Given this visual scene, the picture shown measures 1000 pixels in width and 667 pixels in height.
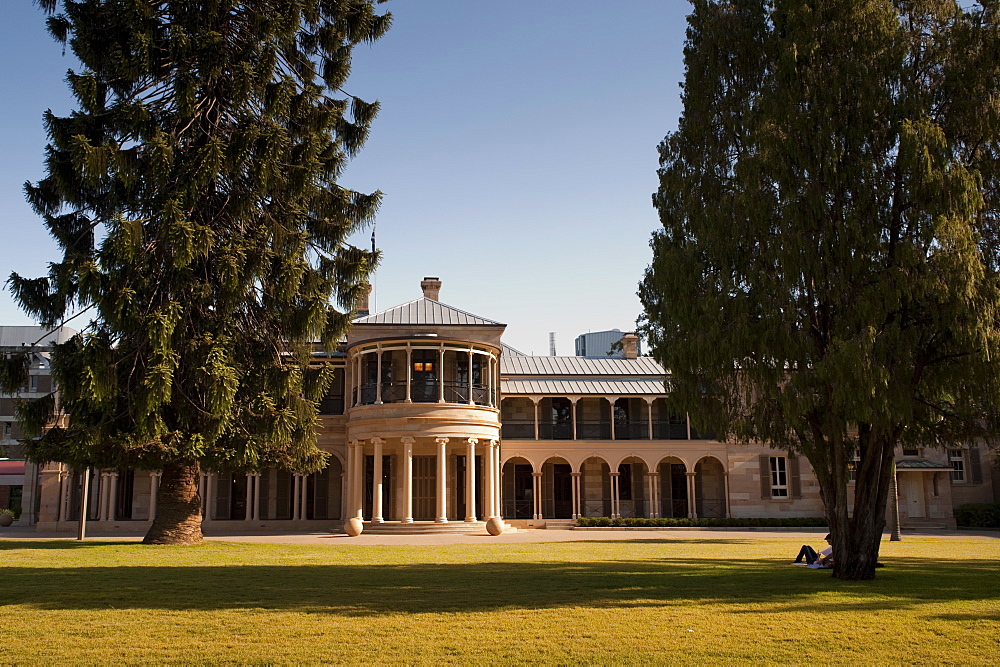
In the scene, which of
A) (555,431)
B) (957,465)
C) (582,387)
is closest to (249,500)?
(555,431)

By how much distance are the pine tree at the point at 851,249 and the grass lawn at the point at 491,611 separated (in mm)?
2633

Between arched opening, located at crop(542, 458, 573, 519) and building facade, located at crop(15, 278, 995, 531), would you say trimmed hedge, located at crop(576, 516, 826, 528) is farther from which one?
arched opening, located at crop(542, 458, 573, 519)

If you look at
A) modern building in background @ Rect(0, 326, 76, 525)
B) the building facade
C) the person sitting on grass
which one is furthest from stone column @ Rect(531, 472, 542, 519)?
modern building in background @ Rect(0, 326, 76, 525)

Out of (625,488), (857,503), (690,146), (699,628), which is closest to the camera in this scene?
(699,628)

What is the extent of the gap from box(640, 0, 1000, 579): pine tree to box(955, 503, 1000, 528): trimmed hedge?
27.6 m

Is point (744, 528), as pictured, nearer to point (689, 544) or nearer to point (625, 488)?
point (625, 488)

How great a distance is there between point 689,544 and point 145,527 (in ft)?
75.2

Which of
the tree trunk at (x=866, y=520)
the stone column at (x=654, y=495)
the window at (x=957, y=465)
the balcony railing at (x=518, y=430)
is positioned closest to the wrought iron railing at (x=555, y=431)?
the balcony railing at (x=518, y=430)

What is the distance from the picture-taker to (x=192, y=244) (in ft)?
66.4

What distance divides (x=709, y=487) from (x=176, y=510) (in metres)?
25.8

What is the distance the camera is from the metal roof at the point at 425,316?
3669 cm

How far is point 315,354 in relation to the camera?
3700 cm

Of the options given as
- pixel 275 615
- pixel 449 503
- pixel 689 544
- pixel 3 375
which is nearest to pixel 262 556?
pixel 3 375

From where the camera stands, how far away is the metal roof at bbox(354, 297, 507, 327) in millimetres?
36688
